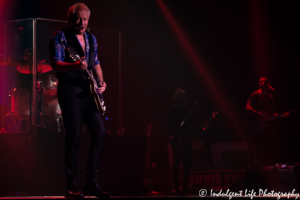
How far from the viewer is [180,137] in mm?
6184

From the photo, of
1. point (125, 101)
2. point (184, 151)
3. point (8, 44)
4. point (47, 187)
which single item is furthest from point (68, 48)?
point (125, 101)

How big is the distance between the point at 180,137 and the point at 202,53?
129 inches

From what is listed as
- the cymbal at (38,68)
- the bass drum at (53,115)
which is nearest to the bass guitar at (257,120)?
the bass drum at (53,115)

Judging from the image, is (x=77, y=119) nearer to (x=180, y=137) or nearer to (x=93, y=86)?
(x=93, y=86)

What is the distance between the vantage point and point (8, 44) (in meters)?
7.25

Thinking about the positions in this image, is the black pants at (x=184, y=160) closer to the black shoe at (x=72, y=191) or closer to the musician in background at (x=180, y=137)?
the musician in background at (x=180, y=137)

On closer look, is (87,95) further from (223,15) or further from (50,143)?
(223,15)

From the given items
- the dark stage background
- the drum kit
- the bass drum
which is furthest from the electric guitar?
the dark stage background

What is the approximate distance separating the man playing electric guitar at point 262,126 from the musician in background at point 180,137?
1.86 m

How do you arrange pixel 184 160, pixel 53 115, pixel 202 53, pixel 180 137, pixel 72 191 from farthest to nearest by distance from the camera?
1. pixel 202 53
2. pixel 53 115
3. pixel 180 137
4. pixel 184 160
5. pixel 72 191

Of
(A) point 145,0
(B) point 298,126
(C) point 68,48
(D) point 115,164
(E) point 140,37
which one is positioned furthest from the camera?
(E) point 140,37

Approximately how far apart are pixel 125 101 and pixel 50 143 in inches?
174

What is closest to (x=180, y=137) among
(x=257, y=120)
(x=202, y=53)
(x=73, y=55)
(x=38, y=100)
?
(x=257, y=120)

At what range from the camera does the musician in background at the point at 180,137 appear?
5969 millimetres
